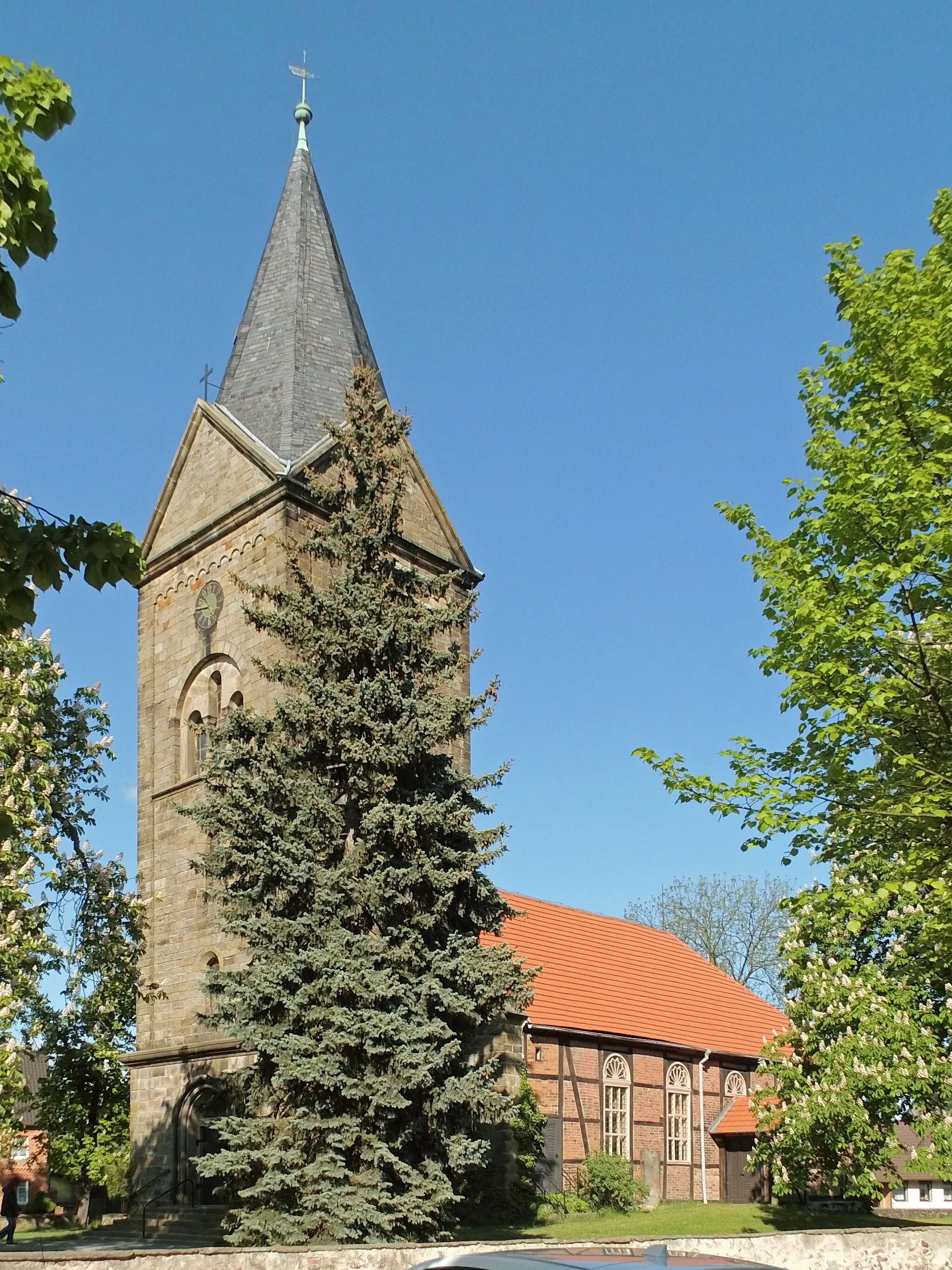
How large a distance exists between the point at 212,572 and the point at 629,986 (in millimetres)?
13803

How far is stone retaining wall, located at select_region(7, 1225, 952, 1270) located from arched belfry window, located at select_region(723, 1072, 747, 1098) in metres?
14.1

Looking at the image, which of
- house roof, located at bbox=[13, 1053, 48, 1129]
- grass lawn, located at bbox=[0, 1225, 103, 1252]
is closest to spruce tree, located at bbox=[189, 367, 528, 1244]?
grass lawn, located at bbox=[0, 1225, 103, 1252]

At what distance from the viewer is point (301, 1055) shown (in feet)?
49.4

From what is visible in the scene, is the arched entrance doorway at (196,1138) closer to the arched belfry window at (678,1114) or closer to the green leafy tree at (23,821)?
the green leafy tree at (23,821)

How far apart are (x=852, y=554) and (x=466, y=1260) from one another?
9.68 metres

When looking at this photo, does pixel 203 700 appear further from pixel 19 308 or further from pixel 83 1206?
pixel 19 308

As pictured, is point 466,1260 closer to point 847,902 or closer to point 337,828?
point 847,902

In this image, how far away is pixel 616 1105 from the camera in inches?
1059

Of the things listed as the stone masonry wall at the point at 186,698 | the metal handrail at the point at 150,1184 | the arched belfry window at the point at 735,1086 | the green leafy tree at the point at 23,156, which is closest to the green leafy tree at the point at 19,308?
the green leafy tree at the point at 23,156

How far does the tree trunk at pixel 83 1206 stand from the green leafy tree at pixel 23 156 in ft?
85.4

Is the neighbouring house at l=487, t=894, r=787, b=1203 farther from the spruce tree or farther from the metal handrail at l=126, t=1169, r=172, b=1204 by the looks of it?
the spruce tree

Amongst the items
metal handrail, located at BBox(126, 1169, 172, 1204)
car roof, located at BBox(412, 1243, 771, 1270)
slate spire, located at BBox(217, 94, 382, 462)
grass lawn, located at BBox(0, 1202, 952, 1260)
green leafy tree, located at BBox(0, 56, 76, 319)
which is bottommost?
grass lawn, located at BBox(0, 1202, 952, 1260)

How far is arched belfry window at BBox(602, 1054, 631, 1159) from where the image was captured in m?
26.5

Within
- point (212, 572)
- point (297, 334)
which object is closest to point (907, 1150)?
point (212, 572)
